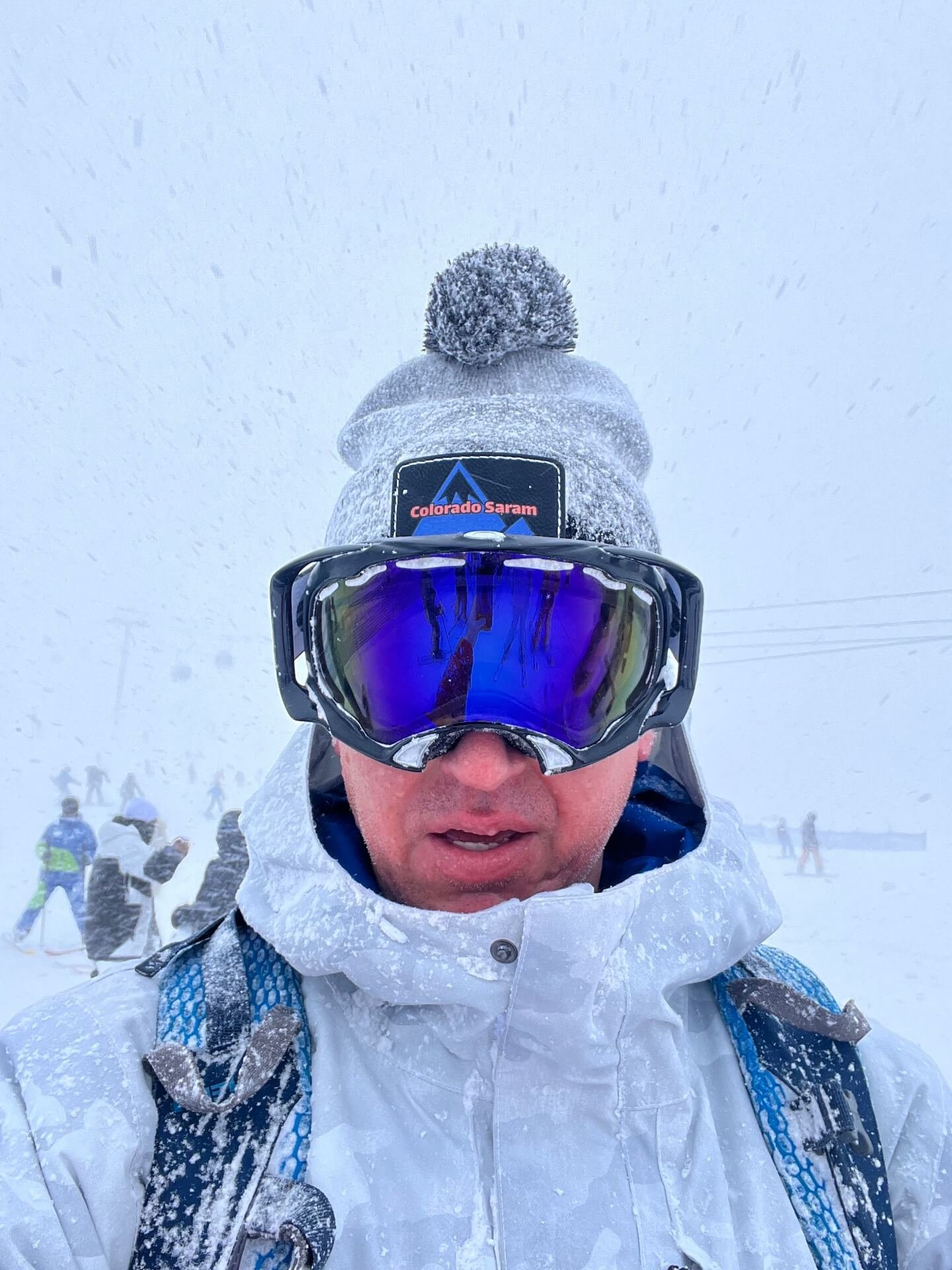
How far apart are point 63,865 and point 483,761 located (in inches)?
372

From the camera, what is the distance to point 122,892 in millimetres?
7285

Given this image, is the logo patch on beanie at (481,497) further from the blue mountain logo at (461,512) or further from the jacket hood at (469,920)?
the jacket hood at (469,920)

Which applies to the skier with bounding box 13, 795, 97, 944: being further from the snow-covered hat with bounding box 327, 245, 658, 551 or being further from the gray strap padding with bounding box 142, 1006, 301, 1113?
the gray strap padding with bounding box 142, 1006, 301, 1113

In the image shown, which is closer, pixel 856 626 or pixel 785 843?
pixel 785 843

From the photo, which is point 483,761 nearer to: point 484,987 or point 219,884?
point 484,987

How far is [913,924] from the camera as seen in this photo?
41.3 feet

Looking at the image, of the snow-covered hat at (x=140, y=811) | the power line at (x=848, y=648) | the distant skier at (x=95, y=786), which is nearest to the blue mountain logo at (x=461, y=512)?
the snow-covered hat at (x=140, y=811)

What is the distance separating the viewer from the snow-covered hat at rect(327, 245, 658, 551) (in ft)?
5.15

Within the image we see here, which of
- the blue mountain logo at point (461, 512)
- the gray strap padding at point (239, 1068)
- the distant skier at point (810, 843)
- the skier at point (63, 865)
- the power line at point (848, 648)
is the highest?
the blue mountain logo at point (461, 512)

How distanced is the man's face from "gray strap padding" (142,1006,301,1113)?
1.24 feet

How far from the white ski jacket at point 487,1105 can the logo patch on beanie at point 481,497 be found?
644mm

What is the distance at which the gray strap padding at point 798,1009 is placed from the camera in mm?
1373

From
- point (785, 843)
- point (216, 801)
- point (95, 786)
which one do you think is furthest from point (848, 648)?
point (95, 786)

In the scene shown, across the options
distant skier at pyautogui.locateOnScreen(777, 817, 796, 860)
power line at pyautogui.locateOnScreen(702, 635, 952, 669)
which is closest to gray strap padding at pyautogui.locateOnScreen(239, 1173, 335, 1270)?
distant skier at pyautogui.locateOnScreen(777, 817, 796, 860)
